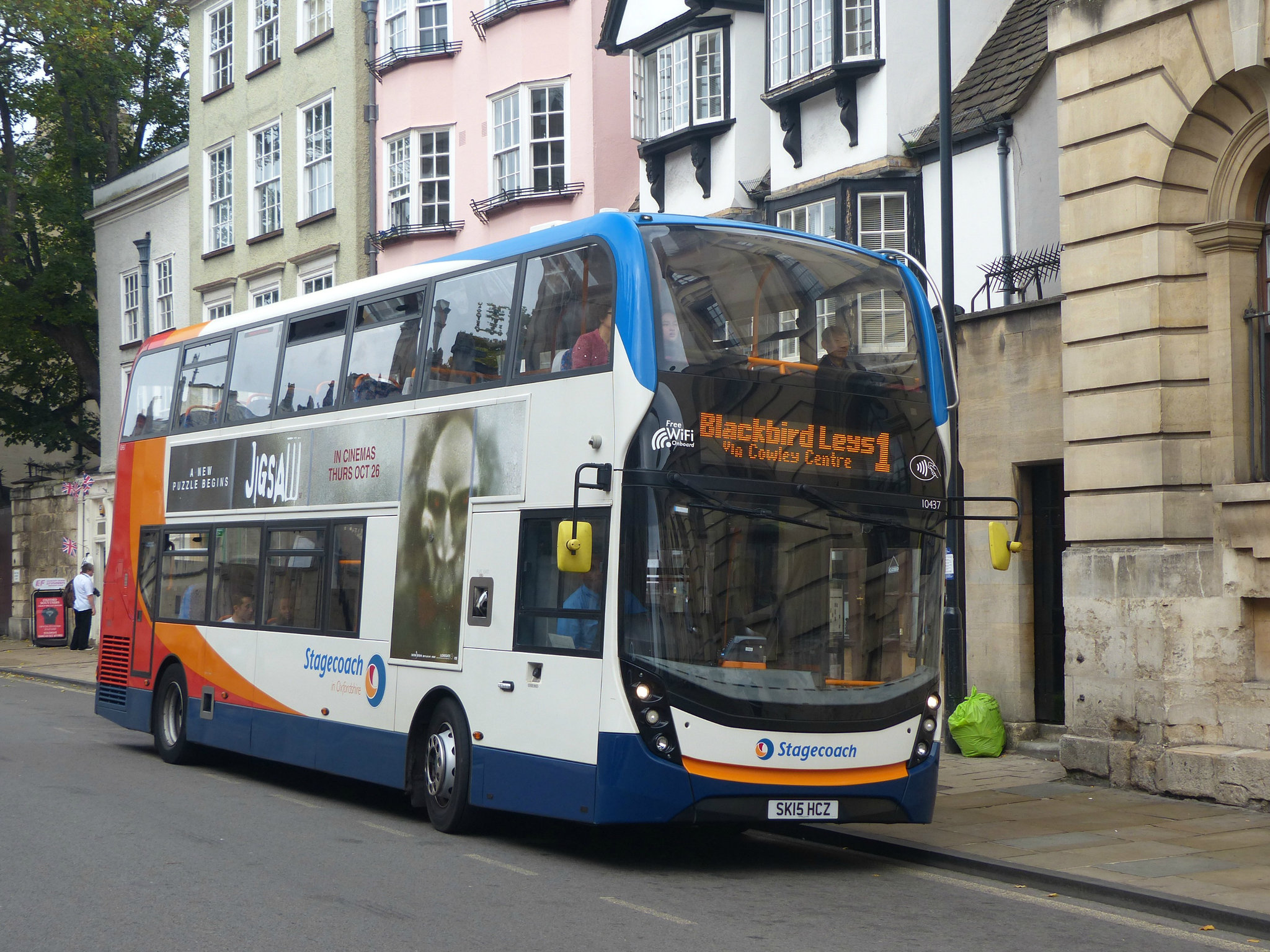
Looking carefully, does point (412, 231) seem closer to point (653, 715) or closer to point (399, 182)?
point (399, 182)

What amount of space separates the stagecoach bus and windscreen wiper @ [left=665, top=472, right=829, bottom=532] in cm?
1

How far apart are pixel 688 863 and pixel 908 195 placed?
1050cm

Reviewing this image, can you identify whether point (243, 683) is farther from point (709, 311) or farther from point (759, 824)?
point (709, 311)

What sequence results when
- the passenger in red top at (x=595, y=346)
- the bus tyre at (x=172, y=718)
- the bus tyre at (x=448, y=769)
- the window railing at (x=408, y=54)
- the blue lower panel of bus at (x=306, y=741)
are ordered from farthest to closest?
the window railing at (x=408, y=54) < the bus tyre at (x=172, y=718) < the blue lower panel of bus at (x=306, y=741) < the bus tyre at (x=448, y=769) < the passenger in red top at (x=595, y=346)

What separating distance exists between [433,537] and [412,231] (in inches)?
640

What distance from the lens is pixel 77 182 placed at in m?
40.0

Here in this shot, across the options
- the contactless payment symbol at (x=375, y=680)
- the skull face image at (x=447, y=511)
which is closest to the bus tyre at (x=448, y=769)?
the contactless payment symbol at (x=375, y=680)

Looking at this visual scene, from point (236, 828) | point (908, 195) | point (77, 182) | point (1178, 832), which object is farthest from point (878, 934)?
point (77, 182)

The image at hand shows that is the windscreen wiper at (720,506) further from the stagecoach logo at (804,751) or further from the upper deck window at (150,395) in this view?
the upper deck window at (150,395)

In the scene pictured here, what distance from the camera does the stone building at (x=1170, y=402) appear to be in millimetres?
12031

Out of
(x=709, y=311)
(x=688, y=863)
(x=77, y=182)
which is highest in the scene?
(x=77, y=182)

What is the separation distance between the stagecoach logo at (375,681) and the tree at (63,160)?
2878 cm

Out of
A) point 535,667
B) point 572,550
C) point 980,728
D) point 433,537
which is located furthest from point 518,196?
point 572,550

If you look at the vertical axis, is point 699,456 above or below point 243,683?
above
